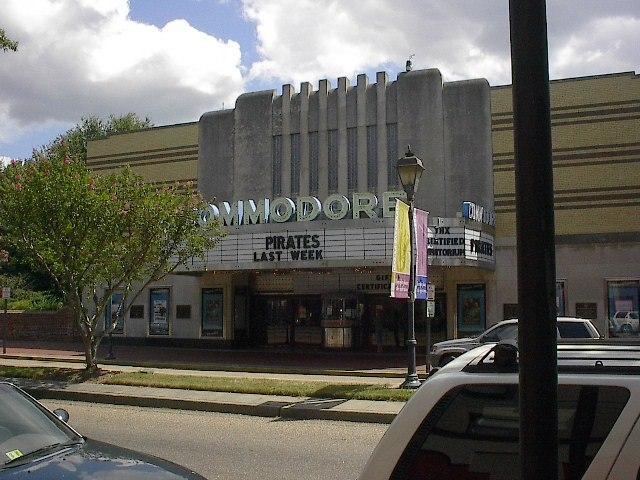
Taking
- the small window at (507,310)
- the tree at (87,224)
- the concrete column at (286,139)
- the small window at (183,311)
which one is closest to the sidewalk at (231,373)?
the small window at (183,311)

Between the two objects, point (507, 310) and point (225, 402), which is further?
point (507, 310)

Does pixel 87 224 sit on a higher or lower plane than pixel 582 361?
higher

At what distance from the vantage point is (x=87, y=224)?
17203 mm

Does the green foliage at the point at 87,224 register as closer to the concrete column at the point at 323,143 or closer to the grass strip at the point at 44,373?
the grass strip at the point at 44,373

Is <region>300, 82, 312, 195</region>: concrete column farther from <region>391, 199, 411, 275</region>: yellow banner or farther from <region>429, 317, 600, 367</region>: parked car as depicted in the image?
<region>429, 317, 600, 367</region>: parked car

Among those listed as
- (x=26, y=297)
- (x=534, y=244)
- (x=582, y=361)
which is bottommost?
(x=582, y=361)

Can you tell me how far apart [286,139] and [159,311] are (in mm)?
9243

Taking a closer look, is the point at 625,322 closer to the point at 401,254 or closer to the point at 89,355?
the point at 401,254

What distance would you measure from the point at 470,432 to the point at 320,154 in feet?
78.8

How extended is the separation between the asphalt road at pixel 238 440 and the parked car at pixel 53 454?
300 centimetres

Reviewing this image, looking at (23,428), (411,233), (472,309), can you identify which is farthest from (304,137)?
(23,428)

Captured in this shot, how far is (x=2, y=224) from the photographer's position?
58.7 feet

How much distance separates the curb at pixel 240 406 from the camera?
41.0ft

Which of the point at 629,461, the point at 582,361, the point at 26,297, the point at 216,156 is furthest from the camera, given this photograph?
the point at 26,297
